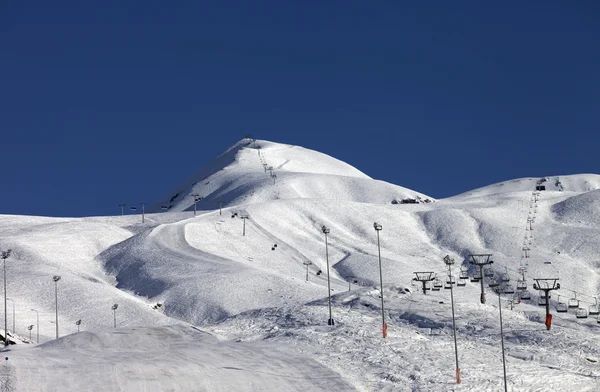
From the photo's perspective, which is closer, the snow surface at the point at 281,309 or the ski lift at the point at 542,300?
the snow surface at the point at 281,309

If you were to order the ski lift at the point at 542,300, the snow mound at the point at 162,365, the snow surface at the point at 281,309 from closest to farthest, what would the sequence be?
the snow mound at the point at 162,365 → the snow surface at the point at 281,309 → the ski lift at the point at 542,300

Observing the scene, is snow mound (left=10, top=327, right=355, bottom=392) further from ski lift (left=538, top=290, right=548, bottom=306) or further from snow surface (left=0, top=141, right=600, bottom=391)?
ski lift (left=538, top=290, right=548, bottom=306)

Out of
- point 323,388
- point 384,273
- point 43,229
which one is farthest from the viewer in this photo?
point 43,229

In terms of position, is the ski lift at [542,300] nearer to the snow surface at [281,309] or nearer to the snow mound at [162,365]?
the snow surface at [281,309]

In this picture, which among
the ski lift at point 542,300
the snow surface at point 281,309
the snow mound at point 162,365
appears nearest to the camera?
the snow mound at point 162,365

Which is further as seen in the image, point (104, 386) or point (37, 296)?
point (37, 296)

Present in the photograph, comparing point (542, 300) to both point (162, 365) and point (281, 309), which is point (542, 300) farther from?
point (162, 365)

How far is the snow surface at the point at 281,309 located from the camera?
73.0 m

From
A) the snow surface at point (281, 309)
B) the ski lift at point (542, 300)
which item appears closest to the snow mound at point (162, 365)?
the snow surface at point (281, 309)

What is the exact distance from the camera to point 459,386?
248ft

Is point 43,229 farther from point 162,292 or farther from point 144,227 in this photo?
point 162,292

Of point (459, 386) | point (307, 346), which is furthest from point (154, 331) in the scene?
point (459, 386)

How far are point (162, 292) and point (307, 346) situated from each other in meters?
64.0

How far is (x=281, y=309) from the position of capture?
104000 millimetres
